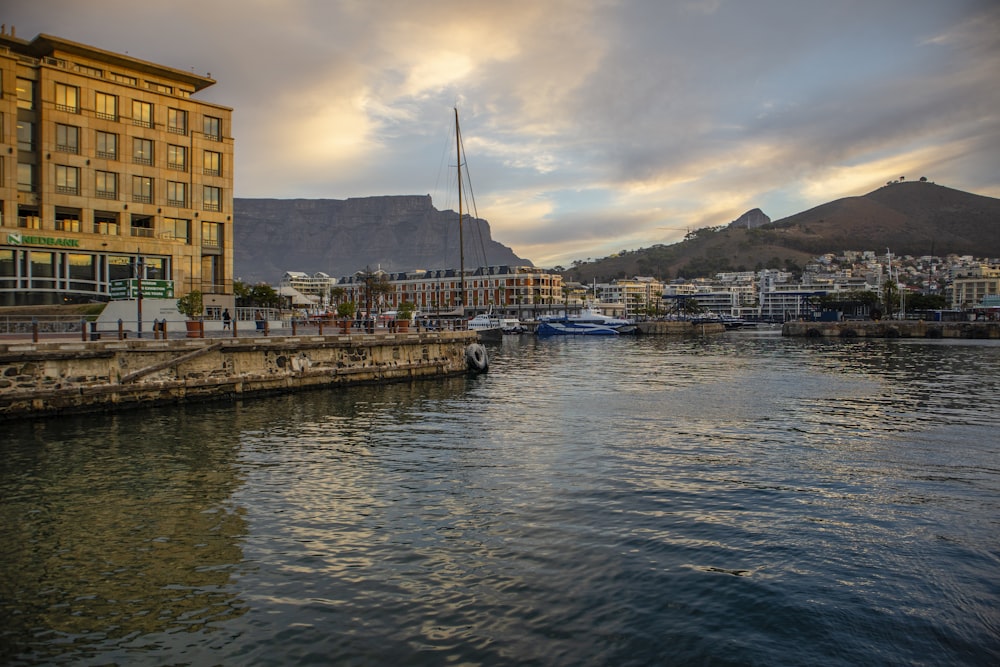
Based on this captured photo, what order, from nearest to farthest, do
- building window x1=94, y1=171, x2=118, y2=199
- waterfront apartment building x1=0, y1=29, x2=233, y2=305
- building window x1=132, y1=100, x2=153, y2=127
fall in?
waterfront apartment building x1=0, y1=29, x2=233, y2=305
building window x1=94, y1=171, x2=118, y2=199
building window x1=132, y1=100, x2=153, y2=127

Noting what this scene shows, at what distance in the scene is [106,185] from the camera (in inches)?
2060

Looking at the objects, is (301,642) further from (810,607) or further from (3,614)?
(810,607)

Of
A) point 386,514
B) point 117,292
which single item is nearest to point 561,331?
point 117,292

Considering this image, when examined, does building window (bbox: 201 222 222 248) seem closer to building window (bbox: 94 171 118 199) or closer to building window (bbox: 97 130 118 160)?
building window (bbox: 94 171 118 199)

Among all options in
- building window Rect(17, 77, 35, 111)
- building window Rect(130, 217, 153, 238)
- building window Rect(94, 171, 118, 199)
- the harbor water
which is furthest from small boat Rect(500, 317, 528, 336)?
the harbor water

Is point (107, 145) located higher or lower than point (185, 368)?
higher

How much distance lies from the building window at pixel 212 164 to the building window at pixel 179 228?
5.19 meters

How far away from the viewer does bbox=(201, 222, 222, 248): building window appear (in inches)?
2295

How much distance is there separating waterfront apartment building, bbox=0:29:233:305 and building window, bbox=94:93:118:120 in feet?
0.32

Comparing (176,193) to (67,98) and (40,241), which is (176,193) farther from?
(40,241)

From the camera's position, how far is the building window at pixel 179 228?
55.7 meters

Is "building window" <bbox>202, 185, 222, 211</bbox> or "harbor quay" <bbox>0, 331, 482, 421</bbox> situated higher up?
"building window" <bbox>202, 185, 222, 211</bbox>

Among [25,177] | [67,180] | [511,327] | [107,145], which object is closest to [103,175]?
[107,145]

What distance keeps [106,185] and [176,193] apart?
554 centimetres
